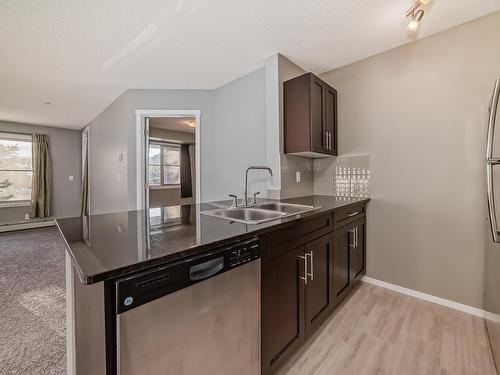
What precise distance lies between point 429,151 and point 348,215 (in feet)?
3.15

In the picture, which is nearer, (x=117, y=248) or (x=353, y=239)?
(x=117, y=248)

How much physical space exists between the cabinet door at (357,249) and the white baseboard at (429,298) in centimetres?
18

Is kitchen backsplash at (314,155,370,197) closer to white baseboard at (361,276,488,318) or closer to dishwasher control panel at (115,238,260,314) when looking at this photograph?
white baseboard at (361,276,488,318)

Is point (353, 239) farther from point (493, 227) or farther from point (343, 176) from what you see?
point (493, 227)

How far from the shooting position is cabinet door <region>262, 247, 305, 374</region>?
114cm

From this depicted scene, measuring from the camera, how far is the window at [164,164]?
17.8 feet

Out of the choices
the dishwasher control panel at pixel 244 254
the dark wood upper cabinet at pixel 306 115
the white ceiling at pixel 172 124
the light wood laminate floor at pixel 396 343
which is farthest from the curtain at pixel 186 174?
the dishwasher control panel at pixel 244 254

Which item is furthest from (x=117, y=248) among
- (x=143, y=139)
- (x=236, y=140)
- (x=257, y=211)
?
(x=143, y=139)

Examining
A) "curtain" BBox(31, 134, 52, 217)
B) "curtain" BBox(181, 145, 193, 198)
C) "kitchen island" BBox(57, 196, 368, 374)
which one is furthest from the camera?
"curtain" BBox(181, 145, 193, 198)

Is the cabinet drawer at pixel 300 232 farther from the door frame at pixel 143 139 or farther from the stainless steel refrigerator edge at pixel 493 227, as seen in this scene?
the door frame at pixel 143 139

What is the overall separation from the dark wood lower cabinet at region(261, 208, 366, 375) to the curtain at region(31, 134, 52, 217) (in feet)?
21.1

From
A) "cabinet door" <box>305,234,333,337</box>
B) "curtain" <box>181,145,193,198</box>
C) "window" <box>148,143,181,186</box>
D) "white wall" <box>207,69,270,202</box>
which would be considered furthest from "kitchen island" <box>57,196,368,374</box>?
"curtain" <box>181,145,193,198</box>

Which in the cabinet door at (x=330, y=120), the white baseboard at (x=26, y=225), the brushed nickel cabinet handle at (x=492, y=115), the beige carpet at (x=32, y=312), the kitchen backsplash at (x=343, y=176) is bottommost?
the beige carpet at (x=32, y=312)

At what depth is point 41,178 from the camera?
5234 mm
